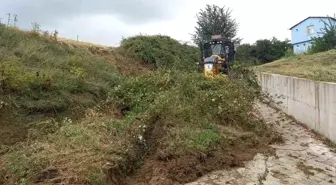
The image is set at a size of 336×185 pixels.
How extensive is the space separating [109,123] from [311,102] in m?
5.13

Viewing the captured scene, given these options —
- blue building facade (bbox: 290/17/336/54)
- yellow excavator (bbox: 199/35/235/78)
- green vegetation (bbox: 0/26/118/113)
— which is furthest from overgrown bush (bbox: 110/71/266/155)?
blue building facade (bbox: 290/17/336/54)

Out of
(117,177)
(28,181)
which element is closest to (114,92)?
(117,177)

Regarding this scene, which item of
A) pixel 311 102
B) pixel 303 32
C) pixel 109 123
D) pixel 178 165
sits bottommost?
pixel 178 165

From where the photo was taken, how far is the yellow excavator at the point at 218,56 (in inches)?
499

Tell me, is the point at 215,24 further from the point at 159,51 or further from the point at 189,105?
the point at 189,105

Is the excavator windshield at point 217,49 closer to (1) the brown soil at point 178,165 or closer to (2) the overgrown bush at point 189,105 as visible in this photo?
(2) the overgrown bush at point 189,105

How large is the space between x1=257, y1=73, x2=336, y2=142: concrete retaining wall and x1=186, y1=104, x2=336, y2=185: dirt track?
17.0 inches

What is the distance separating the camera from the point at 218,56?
1373 centimetres

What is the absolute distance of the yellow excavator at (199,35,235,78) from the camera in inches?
499

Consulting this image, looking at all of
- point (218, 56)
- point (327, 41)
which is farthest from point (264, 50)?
point (218, 56)

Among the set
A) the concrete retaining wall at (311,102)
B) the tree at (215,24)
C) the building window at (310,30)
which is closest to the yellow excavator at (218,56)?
the concrete retaining wall at (311,102)

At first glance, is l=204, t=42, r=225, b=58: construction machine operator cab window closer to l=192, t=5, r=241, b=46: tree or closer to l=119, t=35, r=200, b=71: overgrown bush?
l=119, t=35, r=200, b=71: overgrown bush

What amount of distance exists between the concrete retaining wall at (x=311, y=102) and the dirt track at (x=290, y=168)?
17.0 inches

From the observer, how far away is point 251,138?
688 centimetres
